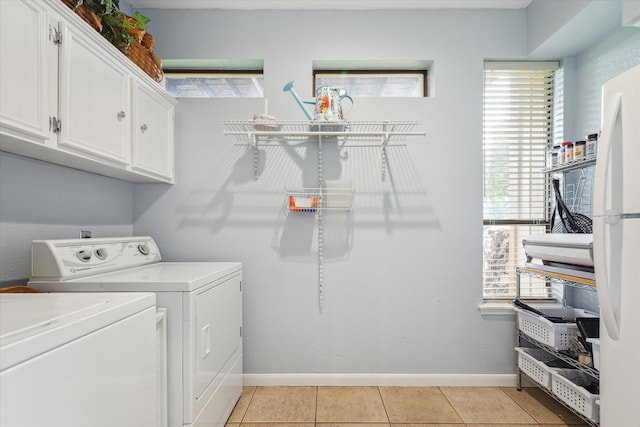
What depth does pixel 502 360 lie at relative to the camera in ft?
7.76

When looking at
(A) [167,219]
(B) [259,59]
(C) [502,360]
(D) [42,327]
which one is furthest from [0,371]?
(C) [502,360]

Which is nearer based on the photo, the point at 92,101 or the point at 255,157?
the point at 92,101

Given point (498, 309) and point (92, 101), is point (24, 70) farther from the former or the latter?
point (498, 309)

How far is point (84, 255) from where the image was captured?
1639 millimetres

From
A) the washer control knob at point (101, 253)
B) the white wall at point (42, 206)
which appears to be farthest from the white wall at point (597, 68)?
the white wall at point (42, 206)

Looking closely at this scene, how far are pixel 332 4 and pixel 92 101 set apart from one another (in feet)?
5.17

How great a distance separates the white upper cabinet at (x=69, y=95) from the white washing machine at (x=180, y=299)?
1.39 feet

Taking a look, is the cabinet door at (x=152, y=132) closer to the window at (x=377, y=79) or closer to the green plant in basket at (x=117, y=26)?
the green plant in basket at (x=117, y=26)

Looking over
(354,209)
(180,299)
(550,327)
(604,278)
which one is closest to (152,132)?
(180,299)

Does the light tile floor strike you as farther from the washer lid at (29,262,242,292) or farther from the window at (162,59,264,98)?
the window at (162,59,264,98)

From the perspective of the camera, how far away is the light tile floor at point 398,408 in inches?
75.9

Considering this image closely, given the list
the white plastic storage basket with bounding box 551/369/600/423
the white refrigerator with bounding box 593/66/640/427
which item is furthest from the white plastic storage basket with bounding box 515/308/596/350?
the white refrigerator with bounding box 593/66/640/427

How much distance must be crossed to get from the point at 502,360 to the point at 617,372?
1230 mm

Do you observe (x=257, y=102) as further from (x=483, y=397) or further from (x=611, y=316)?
(x=483, y=397)
